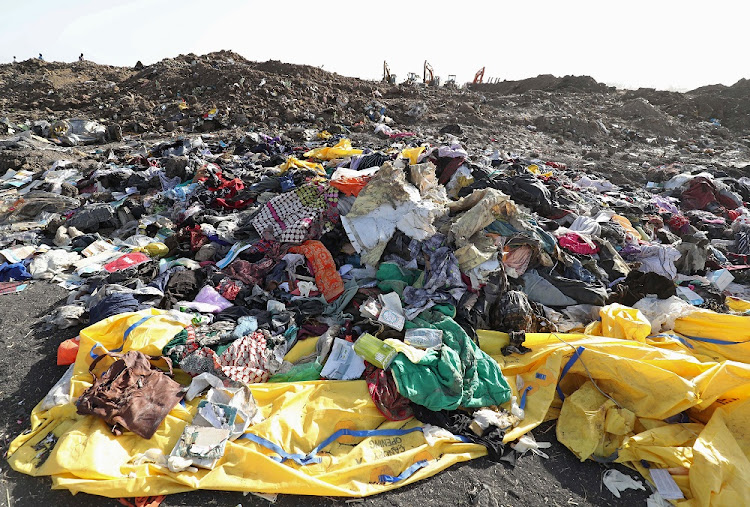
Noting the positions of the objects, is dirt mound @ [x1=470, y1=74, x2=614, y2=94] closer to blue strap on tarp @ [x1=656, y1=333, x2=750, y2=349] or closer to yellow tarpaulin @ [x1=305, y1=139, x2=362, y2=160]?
yellow tarpaulin @ [x1=305, y1=139, x2=362, y2=160]

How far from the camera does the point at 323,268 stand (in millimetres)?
4109

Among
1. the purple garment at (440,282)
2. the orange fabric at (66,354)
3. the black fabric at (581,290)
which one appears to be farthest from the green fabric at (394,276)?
the orange fabric at (66,354)

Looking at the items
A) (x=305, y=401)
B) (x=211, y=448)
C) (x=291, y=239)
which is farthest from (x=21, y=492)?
(x=291, y=239)

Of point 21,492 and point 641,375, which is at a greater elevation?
point 641,375

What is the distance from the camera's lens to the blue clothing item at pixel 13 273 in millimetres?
4551

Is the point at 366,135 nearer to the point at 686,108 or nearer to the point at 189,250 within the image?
the point at 189,250

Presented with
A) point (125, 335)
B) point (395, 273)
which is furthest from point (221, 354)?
point (395, 273)

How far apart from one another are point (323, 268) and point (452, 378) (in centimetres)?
182

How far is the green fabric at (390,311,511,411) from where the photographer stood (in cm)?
282

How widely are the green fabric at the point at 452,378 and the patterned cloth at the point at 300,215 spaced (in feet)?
→ 6.63

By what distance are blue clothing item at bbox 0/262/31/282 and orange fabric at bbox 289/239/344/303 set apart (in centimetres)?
312

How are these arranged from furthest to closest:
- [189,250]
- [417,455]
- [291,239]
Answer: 1. [189,250]
2. [291,239]
3. [417,455]

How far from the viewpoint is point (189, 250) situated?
16.2ft

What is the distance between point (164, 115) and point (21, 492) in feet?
44.3
